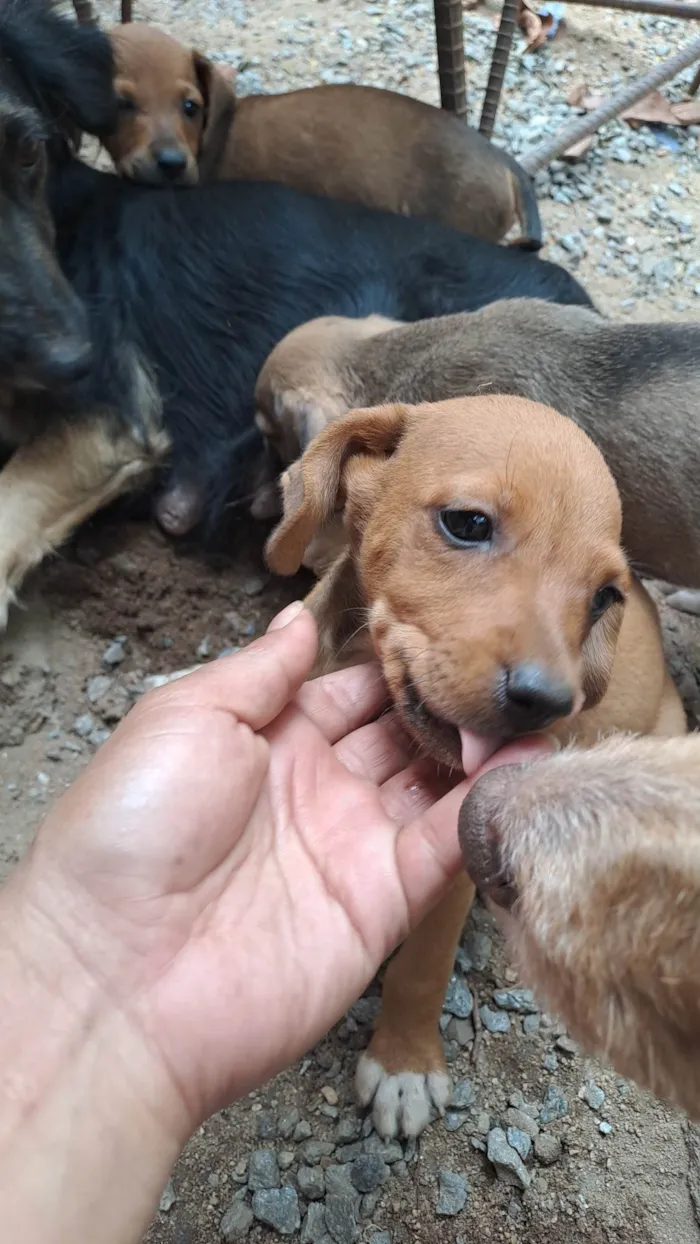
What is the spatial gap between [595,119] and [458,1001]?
→ 3.99 meters

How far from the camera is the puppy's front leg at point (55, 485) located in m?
2.70

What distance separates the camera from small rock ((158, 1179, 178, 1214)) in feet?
6.06

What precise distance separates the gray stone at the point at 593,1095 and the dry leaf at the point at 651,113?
15.6ft

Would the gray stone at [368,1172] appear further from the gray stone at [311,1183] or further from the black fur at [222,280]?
the black fur at [222,280]

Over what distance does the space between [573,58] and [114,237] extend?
3695mm

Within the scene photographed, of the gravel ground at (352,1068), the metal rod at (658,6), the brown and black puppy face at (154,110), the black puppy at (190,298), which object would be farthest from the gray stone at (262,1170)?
the metal rod at (658,6)

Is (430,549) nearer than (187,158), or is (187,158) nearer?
(430,549)

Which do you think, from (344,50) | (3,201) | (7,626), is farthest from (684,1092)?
(344,50)

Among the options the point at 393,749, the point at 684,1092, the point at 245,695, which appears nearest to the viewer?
the point at 684,1092

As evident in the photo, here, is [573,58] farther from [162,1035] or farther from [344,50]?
[162,1035]

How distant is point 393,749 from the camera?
190 cm

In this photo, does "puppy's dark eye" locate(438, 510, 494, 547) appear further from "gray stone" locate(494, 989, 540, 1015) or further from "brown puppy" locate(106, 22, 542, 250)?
"brown puppy" locate(106, 22, 542, 250)

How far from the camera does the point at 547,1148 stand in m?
2.01

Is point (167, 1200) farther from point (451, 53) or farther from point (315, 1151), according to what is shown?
point (451, 53)
